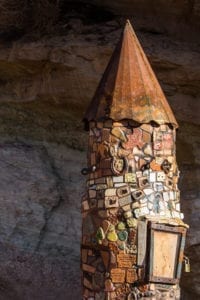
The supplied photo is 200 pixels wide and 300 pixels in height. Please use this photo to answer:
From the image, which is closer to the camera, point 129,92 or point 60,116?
point 129,92

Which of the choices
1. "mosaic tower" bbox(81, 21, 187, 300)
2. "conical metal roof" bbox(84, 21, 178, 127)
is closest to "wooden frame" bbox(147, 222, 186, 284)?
"mosaic tower" bbox(81, 21, 187, 300)

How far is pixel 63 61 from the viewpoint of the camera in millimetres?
9289

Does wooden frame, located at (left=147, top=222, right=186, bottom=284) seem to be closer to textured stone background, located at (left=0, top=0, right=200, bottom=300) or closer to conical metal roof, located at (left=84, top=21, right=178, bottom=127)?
conical metal roof, located at (left=84, top=21, right=178, bottom=127)

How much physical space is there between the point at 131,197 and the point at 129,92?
822mm

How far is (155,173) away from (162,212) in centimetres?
30

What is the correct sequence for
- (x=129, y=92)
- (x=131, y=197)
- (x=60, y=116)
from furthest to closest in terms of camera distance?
(x=60, y=116)
(x=129, y=92)
(x=131, y=197)

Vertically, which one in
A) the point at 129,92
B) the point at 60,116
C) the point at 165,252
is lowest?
the point at 165,252

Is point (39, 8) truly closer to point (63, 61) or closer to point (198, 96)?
point (63, 61)

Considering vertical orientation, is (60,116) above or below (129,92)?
above

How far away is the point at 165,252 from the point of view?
7266mm

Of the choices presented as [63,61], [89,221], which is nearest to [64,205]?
[63,61]

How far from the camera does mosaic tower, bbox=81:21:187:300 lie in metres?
7.18

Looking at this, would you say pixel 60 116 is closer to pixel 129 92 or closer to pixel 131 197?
pixel 129 92

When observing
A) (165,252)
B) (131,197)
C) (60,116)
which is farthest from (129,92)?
(60,116)
